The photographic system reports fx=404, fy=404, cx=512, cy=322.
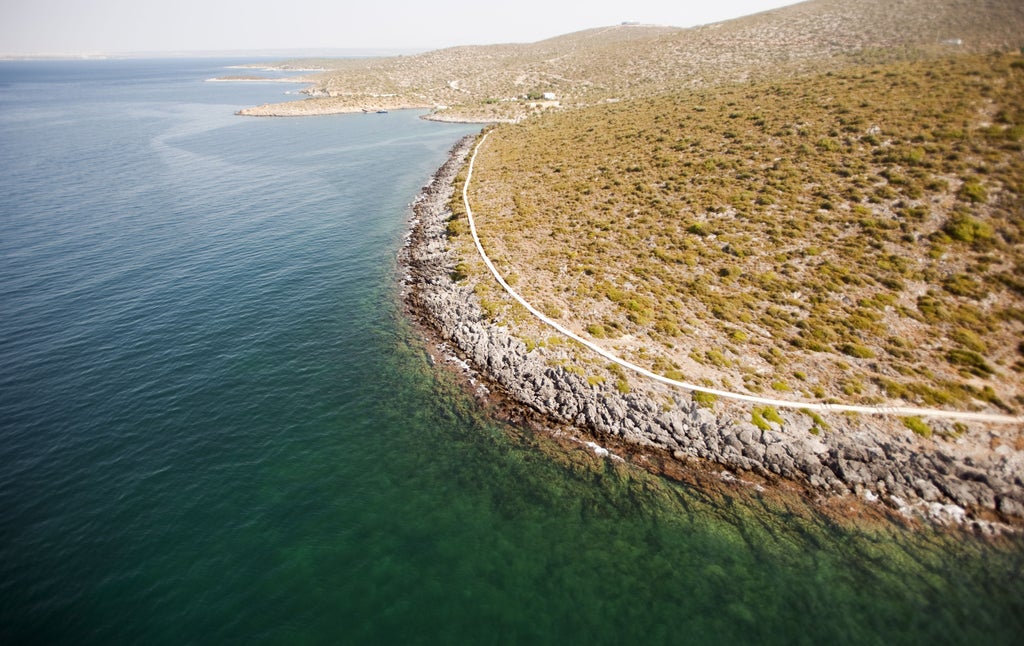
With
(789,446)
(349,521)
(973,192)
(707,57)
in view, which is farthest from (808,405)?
(707,57)

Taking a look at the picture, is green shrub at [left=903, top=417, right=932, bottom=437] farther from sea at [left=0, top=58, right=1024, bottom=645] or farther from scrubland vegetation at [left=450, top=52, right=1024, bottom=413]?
sea at [left=0, top=58, right=1024, bottom=645]

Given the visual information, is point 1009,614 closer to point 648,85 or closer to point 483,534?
point 483,534

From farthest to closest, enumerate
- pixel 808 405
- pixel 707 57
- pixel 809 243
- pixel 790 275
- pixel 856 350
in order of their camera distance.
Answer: pixel 707 57 < pixel 809 243 < pixel 790 275 < pixel 856 350 < pixel 808 405

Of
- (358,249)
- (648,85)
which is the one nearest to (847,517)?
(358,249)

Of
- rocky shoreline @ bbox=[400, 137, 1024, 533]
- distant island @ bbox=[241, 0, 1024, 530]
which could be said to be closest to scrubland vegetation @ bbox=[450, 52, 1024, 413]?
distant island @ bbox=[241, 0, 1024, 530]

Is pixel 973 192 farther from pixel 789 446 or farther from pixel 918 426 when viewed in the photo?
pixel 789 446

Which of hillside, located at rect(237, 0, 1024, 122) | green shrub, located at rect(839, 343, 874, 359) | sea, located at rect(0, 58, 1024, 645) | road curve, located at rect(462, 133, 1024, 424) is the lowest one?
sea, located at rect(0, 58, 1024, 645)
